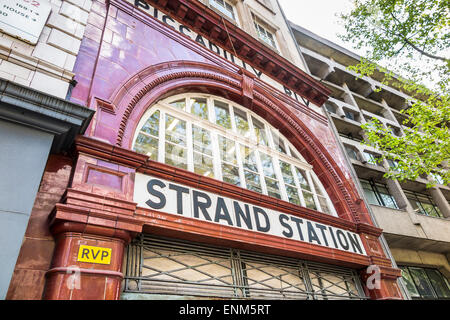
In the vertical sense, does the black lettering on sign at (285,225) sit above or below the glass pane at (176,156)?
below

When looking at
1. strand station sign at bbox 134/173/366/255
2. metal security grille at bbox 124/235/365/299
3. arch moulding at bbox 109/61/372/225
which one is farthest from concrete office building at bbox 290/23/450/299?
metal security grille at bbox 124/235/365/299

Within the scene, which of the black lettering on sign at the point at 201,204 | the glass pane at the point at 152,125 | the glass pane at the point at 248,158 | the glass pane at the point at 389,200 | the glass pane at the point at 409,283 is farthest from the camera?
the glass pane at the point at 389,200

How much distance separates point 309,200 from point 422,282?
28.5 ft

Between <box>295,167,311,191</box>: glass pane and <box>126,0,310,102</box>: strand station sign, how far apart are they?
3.25 meters

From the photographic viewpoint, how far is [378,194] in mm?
14086

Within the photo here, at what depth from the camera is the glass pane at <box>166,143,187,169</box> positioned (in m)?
5.43

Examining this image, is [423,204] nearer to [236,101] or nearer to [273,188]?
[273,188]

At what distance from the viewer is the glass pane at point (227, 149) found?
6605 millimetres

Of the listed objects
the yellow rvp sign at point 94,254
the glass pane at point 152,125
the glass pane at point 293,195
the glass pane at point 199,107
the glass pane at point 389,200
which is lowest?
the yellow rvp sign at point 94,254

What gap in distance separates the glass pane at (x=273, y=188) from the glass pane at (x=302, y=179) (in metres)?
1.26

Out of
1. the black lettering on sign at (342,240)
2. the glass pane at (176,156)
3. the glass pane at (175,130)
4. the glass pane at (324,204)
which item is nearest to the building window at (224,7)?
the glass pane at (175,130)

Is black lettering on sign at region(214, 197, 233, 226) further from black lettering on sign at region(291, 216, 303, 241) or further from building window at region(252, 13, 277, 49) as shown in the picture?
building window at region(252, 13, 277, 49)

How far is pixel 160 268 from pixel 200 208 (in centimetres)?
120

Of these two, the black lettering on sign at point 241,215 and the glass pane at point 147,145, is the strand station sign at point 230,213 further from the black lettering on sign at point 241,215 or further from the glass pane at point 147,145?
the glass pane at point 147,145
